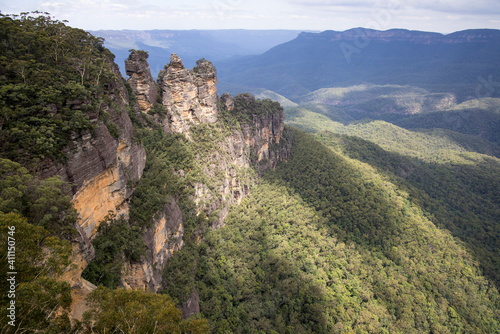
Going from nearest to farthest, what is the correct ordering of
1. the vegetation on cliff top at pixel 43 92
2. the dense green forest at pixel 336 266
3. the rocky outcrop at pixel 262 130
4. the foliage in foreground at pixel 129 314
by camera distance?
the foliage in foreground at pixel 129 314, the vegetation on cliff top at pixel 43 92, the dense green forest at pixel 336 266, the rocky outcrop at pixel 262 130

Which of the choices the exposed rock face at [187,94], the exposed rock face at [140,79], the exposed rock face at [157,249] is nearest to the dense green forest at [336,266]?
the exposed rock face at [157,249]

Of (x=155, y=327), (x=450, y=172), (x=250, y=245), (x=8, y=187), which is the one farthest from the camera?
(x=450, y=172)

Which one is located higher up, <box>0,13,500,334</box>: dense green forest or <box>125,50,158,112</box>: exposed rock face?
<box>125,50,158,112</box>: exposed rock face

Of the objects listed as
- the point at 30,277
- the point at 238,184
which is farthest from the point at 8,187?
the point at 238,184

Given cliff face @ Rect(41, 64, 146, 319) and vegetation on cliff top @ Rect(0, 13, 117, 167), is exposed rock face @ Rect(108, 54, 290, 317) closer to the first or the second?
cliff face @ Rect(41, 64, 146, 319)

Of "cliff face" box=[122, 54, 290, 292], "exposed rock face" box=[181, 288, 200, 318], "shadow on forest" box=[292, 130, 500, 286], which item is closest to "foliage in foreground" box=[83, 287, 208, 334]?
"exposed rock face" box=[181, 288, 200, 318]

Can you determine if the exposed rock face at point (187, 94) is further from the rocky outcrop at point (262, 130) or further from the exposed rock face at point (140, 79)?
A: the rocky outcrop at point (262, 130)

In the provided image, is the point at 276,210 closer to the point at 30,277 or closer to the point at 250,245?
the point at 250,245
